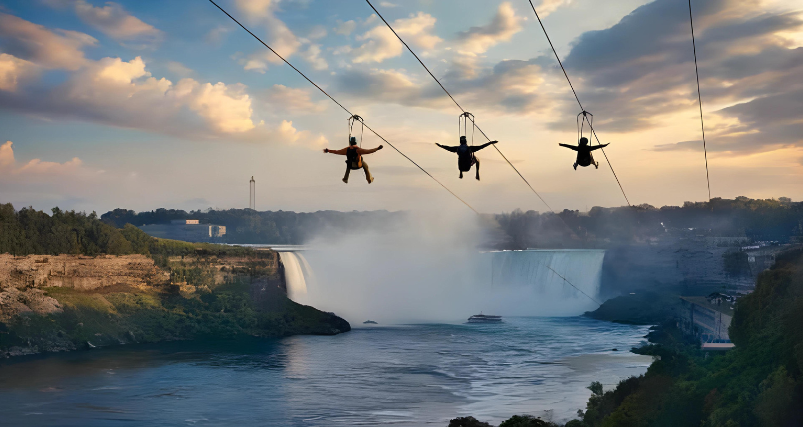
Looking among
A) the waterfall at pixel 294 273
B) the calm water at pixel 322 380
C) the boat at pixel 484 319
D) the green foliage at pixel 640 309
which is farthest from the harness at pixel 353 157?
the boat at pixel 484 319

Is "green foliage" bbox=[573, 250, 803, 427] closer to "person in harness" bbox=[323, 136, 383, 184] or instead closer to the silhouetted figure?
the silhouetted figure

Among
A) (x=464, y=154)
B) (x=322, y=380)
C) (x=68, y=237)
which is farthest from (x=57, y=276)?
(x=464, y=154)

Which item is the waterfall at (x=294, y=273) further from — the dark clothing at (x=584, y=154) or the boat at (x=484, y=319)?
the dark clothing at (x=584, y=154)

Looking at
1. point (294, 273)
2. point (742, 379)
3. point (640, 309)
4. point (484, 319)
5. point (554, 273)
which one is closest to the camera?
point (742, 379)

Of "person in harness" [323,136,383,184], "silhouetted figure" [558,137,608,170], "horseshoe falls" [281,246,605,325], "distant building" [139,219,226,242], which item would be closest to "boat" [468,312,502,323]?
"horseshoe falls" [281,246,605,325]

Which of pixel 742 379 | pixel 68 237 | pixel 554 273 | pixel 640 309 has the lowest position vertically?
pixel 640 309

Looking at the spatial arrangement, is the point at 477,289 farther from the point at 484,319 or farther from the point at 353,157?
the point at 353,157
